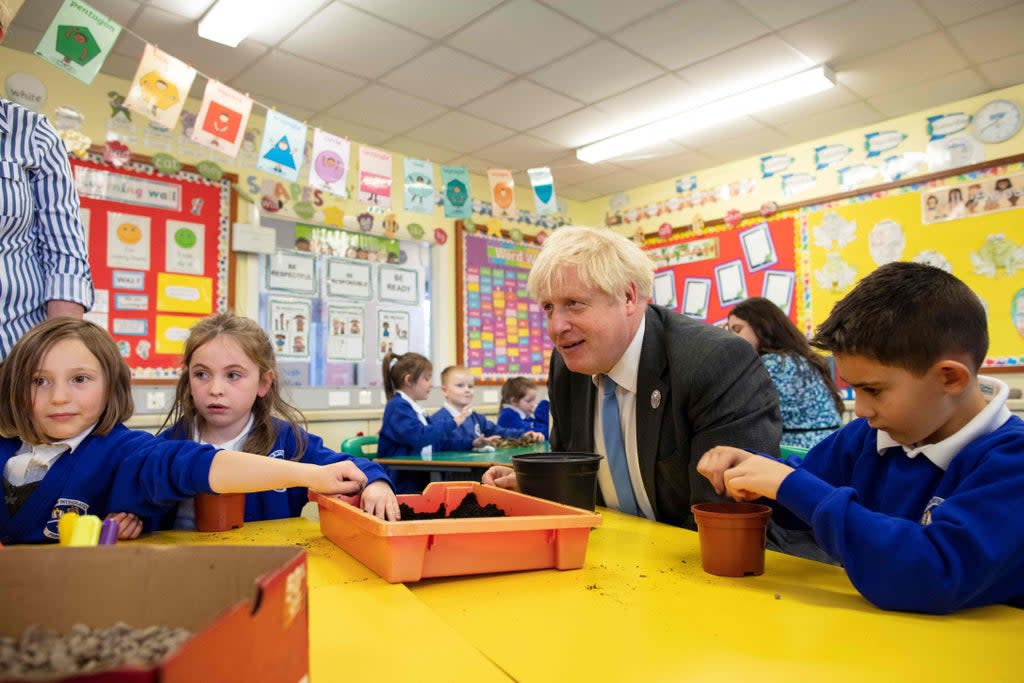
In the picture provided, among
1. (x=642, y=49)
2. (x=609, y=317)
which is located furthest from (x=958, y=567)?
(x=642, y=49)

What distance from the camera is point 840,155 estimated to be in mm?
4660

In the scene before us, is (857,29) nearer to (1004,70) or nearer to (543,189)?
(1004,70)

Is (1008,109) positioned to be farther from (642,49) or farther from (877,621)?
(877,621)

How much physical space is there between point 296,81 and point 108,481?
10.0 feet

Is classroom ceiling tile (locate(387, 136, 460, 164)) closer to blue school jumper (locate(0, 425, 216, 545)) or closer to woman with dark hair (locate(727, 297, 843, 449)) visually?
woman with dark hair (locate(727, 297, 843, 449))

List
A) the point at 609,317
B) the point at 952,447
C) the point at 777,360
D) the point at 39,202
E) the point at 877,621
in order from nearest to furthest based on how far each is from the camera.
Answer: the point at 877,621
the point at 952,447
the point at 609,317
the point at 39,202
the point at 777,360

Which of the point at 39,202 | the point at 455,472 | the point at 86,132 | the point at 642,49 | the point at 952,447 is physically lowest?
the point at 455,472

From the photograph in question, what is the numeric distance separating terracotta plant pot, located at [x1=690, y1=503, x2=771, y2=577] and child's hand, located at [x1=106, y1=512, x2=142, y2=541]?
0.97m

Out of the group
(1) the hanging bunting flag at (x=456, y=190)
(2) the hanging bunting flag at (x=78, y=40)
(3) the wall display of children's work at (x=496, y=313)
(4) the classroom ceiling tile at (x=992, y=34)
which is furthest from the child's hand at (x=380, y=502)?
(3) the wall display of children's work at (x=496, y=313)

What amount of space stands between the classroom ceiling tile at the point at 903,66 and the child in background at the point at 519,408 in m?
2.76

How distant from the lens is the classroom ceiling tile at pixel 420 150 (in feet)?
15.2

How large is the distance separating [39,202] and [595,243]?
4.63 feet

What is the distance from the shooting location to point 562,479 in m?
1.20

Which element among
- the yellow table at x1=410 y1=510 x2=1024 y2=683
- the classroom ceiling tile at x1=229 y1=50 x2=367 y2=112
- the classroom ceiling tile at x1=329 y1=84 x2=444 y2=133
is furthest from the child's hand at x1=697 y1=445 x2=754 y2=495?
the classroom ceiling tile at x1=329 y1=84 x2=444 y2=133
